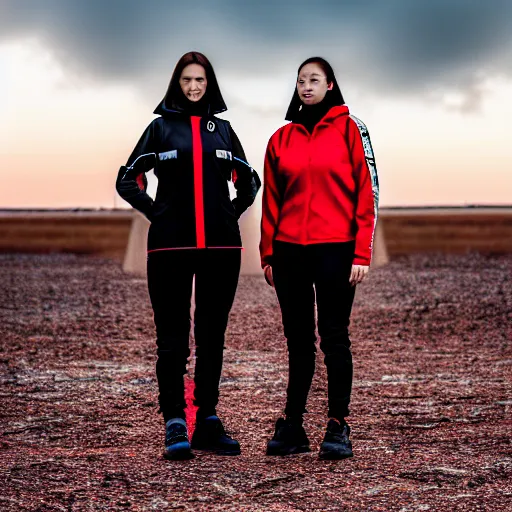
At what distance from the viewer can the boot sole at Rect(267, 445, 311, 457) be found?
378 cm

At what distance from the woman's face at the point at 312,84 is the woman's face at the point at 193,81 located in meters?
0.41

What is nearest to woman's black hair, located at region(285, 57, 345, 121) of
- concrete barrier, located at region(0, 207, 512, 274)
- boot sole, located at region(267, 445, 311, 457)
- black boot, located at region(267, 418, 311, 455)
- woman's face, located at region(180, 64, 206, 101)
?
woman's face, located at region(180, 64, 206, 101)

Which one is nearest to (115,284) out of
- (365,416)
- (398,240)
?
(365,416)

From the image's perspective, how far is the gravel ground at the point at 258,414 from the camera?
3.32 metres

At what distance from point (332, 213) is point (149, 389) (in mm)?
2778

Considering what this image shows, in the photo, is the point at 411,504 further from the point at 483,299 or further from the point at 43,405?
the point at 483,299

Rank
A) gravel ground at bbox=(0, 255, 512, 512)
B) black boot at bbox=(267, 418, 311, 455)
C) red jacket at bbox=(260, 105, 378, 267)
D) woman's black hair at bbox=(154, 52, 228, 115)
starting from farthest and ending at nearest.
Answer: black boot at bbox=(267, 418, 311, 455), woman's black hair at bbox=(154, 52, 228, 115), red jacket at bbox=(260, 105, 378, 267), gravel ground at bbox=(0, 255, 512, 512)

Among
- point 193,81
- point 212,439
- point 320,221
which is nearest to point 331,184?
point 320,221

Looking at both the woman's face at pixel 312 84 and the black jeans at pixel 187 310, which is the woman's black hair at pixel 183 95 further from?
the black jeans at pixel 187 310

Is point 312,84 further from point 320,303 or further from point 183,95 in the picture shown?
point 320,303

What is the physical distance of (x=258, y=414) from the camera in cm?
495

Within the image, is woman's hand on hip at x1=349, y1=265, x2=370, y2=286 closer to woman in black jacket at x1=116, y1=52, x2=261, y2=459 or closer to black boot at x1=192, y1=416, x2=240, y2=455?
woman in black jacket at x1=116, y1=52, x2=261, y2=459

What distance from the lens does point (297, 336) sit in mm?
3645

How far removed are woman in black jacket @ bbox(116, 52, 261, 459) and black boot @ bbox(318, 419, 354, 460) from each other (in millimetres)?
543
